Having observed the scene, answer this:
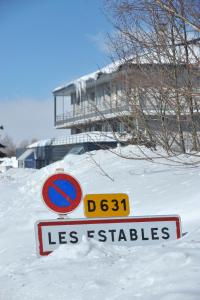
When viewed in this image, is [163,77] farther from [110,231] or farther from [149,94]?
[110,231]

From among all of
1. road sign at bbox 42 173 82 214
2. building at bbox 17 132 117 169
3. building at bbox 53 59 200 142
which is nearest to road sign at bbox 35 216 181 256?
road sign at bbox 42 173 82 214

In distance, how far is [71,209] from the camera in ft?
21.5

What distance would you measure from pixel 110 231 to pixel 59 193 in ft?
2.48

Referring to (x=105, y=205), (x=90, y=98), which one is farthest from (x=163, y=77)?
(x=90, y=98)

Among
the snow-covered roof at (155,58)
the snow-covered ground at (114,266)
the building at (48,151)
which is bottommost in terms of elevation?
the snow-covered ground at (114,266)

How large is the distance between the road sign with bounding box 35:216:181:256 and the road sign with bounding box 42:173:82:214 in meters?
0.25

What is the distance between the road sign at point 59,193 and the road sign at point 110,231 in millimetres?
250

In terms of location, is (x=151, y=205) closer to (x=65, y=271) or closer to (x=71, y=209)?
(x=71, y=209)

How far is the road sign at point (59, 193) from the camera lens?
257 inches

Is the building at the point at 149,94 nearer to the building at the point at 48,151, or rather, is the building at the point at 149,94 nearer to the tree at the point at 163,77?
the tree at the point at 163,77

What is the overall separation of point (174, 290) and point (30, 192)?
13762 millimetres

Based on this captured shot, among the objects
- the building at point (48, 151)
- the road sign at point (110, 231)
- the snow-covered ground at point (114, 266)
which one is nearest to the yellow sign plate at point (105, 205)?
the road sign at point (110, 231)

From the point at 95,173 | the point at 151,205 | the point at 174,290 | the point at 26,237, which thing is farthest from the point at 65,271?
the point at 95,173

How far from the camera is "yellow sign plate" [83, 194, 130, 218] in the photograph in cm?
648
